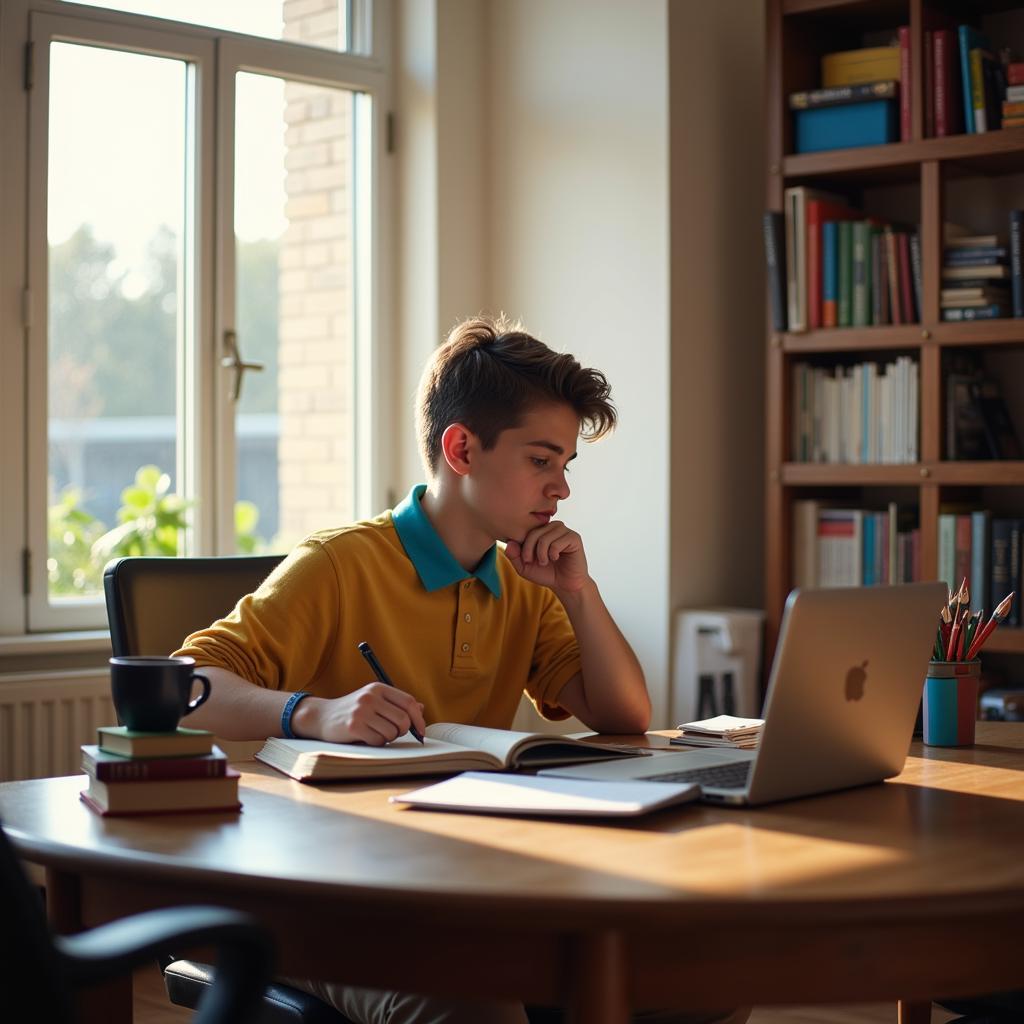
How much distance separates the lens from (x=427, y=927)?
1066 mm

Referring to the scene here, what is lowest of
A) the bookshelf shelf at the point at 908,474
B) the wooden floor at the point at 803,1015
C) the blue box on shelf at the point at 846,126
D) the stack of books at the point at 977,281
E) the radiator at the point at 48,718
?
the wooden floor at the point at 803,1015

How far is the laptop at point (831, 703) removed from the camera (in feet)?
4.26

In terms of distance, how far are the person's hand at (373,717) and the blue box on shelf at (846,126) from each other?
2.33 m

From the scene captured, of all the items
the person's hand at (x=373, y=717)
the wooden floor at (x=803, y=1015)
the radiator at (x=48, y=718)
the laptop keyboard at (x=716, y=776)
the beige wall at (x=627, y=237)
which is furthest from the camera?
the beige wall at (x=627, y=237)

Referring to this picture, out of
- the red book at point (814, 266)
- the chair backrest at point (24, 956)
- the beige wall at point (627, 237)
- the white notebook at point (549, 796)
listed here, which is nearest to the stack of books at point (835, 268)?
the red book at point (814, 266)

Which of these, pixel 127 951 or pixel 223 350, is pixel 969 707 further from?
pixel 223 350

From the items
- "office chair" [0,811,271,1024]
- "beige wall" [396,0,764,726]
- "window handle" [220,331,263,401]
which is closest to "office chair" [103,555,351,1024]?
"office chair" [0,811,271,1024]

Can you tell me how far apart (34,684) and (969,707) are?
2.07 meters

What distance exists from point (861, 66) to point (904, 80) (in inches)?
5.6

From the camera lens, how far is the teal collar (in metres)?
1.94

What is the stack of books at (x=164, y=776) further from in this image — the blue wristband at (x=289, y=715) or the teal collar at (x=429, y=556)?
the teal collar at (x=429, y=556)

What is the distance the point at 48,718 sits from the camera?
Answer: 312 centimetres

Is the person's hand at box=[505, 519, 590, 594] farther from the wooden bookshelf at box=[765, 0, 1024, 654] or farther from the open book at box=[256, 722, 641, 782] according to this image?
the wooden bookshelf at box=[765, 0, 1024, 654]

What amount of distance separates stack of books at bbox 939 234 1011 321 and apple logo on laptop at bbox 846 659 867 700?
205 centimetres
